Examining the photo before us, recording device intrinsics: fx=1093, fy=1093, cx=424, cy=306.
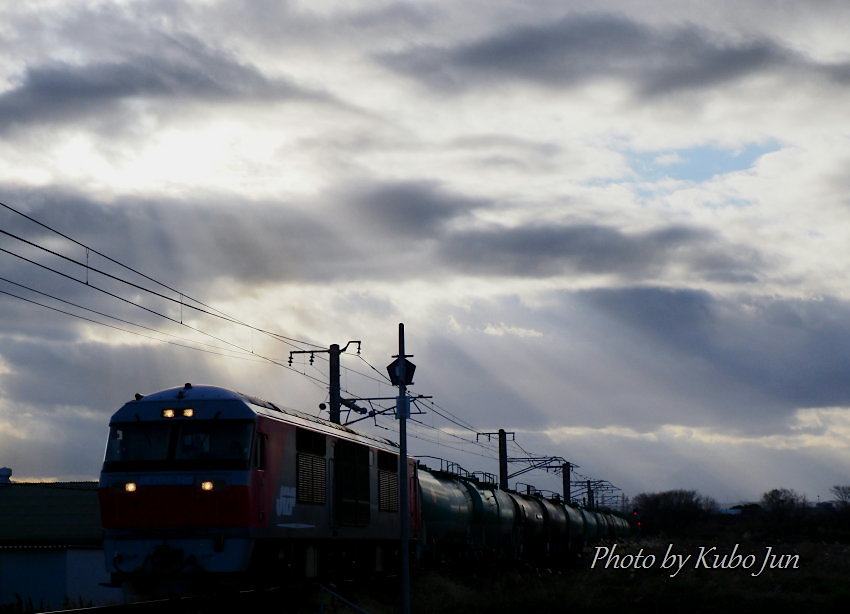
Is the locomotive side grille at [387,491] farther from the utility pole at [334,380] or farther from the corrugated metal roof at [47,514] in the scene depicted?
the corrugated metal roof at [47,514]

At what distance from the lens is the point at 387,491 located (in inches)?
1289

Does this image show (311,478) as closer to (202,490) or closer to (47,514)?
(202,490)

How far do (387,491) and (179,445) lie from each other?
1125cm

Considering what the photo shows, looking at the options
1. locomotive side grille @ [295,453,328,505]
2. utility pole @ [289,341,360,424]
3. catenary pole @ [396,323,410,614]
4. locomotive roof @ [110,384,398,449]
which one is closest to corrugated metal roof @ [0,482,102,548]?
utility pole @ [289,341,360,424]

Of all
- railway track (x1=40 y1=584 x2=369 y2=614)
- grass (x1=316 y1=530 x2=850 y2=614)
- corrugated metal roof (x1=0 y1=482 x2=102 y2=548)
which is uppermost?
corrugated metal roof (x1=0 y1=482 x2=102 y2=548)

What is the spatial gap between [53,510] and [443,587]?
33.4 metres

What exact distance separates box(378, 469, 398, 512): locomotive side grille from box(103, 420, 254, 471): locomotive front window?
394 inches

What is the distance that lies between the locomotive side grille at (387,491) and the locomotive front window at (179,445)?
10003 mm

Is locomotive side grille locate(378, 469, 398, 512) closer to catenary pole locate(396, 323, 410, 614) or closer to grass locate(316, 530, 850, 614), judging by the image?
grass locate(316, 530, 850, 614)

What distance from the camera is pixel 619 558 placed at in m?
56.7

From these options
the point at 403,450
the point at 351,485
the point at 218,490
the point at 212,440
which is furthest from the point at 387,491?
the point at 218,490

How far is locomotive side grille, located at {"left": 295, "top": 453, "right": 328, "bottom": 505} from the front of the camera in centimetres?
2481

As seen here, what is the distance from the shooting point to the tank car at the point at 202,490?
859 inches

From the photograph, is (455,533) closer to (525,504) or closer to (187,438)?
(525,504)
